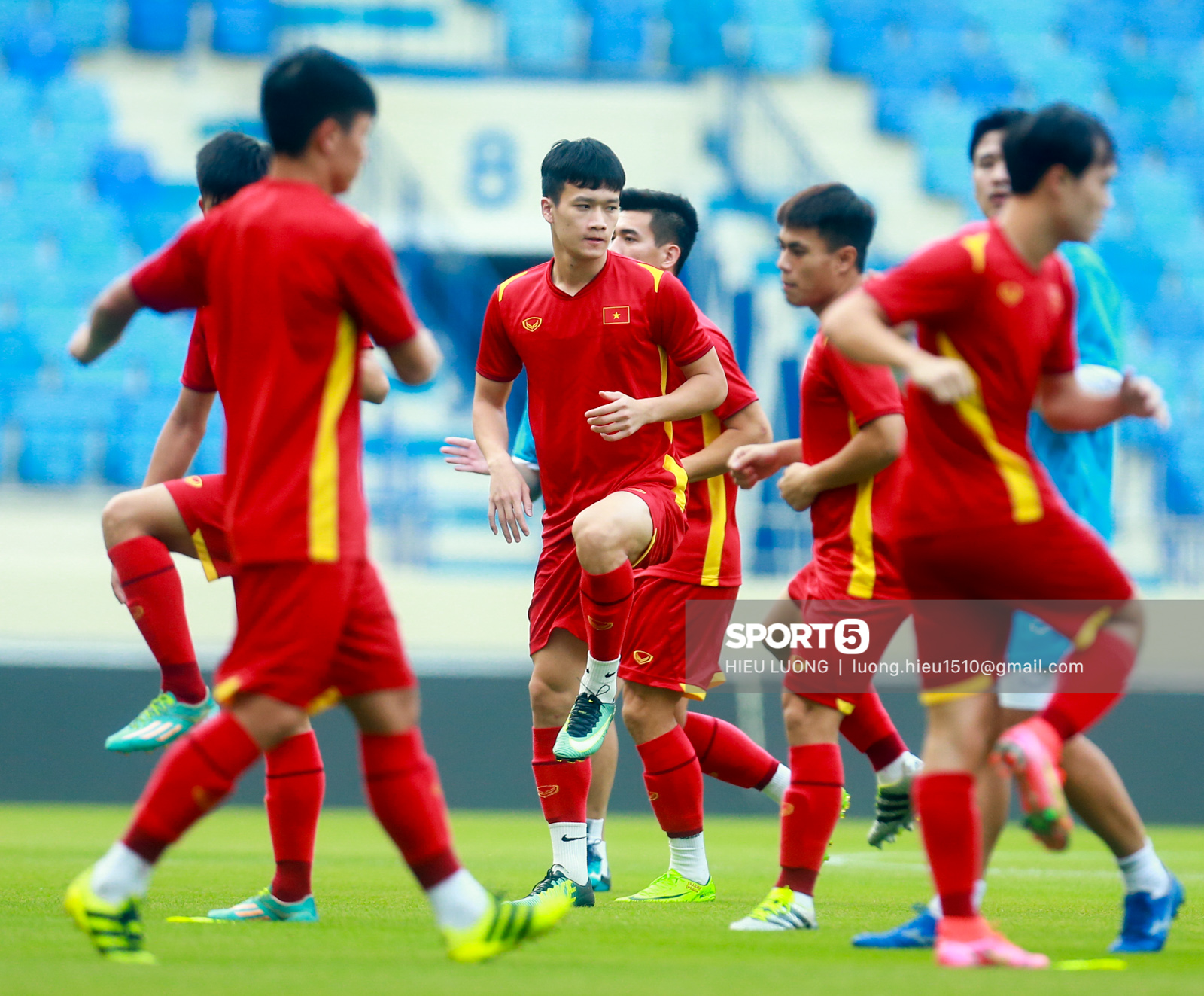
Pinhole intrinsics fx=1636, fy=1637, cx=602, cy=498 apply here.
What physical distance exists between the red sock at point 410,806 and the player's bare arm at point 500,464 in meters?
1.41

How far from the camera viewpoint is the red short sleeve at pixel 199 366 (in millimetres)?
4582

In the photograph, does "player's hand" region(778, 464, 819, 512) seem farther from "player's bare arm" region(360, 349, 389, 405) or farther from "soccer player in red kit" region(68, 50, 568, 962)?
"soccer player in red kit" region(68, 50, 568, 962)

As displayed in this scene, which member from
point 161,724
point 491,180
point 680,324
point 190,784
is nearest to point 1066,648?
point 680,324

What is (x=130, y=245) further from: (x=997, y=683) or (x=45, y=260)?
(x=997, y=683)

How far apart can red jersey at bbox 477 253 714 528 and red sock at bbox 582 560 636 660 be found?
0.41 m

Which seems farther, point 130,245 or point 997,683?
point 130,245

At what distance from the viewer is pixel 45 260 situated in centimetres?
1388

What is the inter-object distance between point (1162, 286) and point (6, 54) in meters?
11.4

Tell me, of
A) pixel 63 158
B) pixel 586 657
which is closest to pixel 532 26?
pixel 63 158

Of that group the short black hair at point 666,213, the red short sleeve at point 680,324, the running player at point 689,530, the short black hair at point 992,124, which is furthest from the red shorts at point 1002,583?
the short black hair at point 666,213

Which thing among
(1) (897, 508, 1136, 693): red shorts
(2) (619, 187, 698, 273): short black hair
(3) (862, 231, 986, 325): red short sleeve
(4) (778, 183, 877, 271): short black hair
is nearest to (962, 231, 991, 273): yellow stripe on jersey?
(3) (862, 231, 986, 325): red short sleeve

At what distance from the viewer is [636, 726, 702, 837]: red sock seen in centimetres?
554

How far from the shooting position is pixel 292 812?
4.57 m

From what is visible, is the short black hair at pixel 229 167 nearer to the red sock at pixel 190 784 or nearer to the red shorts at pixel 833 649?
the red sock at pixel 190 784
